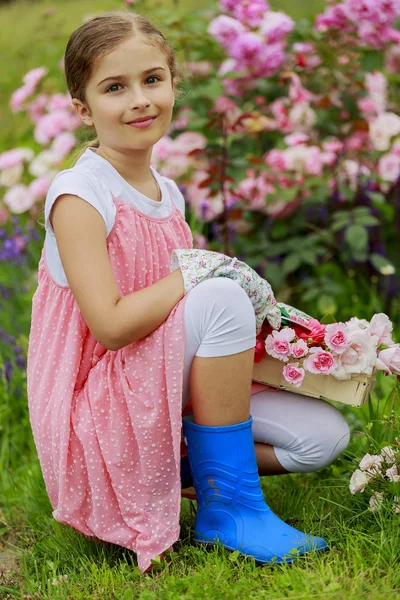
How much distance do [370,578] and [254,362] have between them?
52 cm

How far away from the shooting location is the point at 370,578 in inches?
64.1

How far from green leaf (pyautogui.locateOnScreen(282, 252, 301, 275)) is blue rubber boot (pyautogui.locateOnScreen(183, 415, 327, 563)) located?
4.44 feet

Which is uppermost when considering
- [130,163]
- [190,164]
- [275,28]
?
[130,163]

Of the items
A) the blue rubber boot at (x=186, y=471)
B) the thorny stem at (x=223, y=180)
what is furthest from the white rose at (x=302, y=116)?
the blue rubber boot at (x=186, y=471)

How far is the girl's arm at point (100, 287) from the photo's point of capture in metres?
1.68

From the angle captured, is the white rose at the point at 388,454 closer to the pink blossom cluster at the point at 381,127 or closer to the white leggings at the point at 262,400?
the white leggings at the point at 262,400

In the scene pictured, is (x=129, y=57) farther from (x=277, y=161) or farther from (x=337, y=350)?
(x=277, y=161)

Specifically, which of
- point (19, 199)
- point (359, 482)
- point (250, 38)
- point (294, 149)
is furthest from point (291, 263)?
point (359, 482)

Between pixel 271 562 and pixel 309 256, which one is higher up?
pixel 271 562

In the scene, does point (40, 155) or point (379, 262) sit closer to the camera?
point (379, 262)

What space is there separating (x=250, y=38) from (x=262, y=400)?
157cm

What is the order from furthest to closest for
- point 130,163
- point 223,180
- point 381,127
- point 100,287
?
point 381,127, point 223,180, point 130,163, point 100,287

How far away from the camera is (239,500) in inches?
68.9

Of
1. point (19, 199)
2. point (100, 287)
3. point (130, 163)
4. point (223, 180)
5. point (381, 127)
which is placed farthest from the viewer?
point (19, 199)
